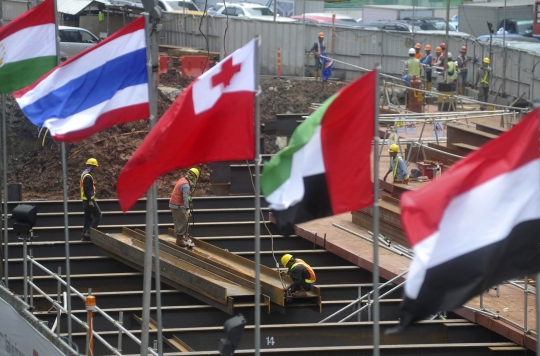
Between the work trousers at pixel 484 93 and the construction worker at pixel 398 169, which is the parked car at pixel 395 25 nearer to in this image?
the work trousers at pixel 484 93

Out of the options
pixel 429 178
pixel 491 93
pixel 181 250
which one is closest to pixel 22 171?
pixel 181 250

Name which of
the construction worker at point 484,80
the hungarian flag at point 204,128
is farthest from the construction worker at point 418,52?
the hungarian flag at point 204,128

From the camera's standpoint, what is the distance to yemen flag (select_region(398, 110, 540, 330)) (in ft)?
25.1

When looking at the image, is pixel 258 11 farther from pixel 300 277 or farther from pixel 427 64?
pixel 300 277

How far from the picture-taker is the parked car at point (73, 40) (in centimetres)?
3525

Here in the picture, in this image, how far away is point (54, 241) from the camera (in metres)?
21.3

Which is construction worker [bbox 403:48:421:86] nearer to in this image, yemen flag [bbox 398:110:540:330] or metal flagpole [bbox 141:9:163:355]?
metal flagpole [bbox 141:9:163:355]

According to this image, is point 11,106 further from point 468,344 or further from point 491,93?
point 468,344

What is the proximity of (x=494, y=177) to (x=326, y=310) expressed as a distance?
938 centimetres

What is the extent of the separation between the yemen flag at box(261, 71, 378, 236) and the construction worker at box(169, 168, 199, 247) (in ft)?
33.3

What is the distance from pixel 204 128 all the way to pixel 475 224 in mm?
3144

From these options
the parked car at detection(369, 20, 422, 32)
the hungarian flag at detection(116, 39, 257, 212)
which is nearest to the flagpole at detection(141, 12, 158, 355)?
the hungarian flag at detection(116, 39, 257, 212)

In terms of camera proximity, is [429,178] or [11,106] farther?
[11,106]

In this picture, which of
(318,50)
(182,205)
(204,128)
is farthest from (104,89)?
(318,50)
